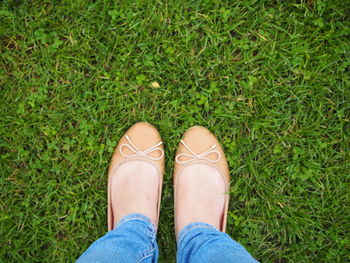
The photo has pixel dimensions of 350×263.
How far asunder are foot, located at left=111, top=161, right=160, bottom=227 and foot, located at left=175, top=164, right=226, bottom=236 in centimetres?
17

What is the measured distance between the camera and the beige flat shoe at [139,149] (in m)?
1.98

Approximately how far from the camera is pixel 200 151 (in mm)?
1996

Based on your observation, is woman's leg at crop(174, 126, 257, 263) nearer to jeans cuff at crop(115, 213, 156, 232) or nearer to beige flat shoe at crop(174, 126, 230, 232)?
beige flat shoe at crop(174, 126, 230, 232)

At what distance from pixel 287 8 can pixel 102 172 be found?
1633 mm

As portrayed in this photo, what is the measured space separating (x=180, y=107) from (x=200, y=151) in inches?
12.7

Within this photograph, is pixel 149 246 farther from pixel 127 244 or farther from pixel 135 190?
pixel 135 190

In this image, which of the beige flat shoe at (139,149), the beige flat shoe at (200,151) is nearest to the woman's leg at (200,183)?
the beige flat shoe at (200,151)

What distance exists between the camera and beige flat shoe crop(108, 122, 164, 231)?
1.98m

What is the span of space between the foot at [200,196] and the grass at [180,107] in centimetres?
11

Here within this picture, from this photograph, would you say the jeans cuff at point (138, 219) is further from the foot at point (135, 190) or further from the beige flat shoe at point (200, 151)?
the beige flat shoe at point (200, 151)

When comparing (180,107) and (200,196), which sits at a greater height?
(180,107)

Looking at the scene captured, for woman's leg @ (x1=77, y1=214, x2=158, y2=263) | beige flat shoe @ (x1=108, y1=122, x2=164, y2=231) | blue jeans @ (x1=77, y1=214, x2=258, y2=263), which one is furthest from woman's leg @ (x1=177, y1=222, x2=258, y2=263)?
beige flat shoe @ (x1=108, y1=122, x2=164, y2=231)

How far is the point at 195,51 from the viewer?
1.96 metres

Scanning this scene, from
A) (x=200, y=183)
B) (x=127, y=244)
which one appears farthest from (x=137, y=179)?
(x=127, y=244)
